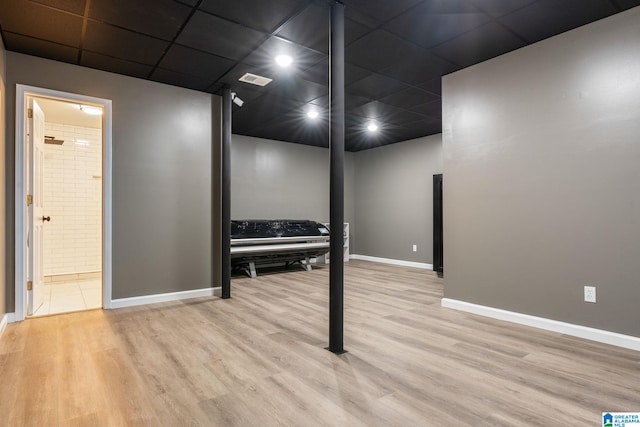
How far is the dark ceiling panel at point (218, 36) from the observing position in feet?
8.87

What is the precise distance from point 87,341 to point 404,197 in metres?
5.56

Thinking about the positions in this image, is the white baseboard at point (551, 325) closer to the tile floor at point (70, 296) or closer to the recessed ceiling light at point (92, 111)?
the tile floor at point (70, 296)

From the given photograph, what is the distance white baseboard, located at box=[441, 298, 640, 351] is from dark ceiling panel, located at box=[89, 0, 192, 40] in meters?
3.61

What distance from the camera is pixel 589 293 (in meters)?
2.72

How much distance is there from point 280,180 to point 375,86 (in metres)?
3.39

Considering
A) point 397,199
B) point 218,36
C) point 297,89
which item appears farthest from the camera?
point 397,199

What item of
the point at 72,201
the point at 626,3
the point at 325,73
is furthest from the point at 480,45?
the point at 72,201

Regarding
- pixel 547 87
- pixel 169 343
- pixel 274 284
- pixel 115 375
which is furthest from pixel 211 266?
pixel 547 87

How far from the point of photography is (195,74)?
12.2 ft

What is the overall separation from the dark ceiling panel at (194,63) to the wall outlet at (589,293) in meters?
3.72

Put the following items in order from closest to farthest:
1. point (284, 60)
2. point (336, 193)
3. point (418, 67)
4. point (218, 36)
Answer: point (336, 193) → point (218, 36) → point (284, 60) → point (418, 67)

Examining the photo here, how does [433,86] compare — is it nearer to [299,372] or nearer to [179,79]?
[179,79]

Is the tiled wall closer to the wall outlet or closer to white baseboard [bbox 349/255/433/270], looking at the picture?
white baseboard [bbox 349/255/433/270]

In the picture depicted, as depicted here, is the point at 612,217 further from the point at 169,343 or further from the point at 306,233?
the point at 306,233
